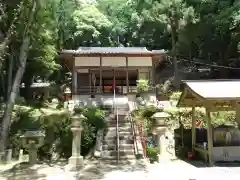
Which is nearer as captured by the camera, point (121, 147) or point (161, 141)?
point (161, 141)

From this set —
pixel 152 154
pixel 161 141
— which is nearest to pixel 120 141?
pixel 152 154

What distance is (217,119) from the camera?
659 inches

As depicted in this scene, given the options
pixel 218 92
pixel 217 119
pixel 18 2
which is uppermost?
pixel 18 2

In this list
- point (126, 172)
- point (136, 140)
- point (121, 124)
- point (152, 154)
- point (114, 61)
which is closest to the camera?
point (126, 172)

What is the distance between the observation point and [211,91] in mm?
11164

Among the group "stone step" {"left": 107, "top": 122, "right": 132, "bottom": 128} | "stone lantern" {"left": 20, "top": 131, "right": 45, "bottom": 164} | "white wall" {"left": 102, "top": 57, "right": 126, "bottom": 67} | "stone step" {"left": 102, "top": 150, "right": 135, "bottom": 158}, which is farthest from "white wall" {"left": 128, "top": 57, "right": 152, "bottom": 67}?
"stone lantern" {"left": 20, "top": 131, "right": 45, "bottom": 164}

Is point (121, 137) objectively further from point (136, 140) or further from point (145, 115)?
point (145, 115)

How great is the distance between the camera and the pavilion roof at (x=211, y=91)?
1059 cm

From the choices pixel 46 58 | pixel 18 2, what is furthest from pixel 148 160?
pixel 46 58

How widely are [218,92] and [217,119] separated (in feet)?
20.4

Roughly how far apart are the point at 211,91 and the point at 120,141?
183 inches

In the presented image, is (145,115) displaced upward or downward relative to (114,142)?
upward

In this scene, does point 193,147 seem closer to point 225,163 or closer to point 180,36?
point 225,163

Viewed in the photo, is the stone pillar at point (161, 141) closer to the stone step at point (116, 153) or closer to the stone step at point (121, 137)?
the stone step at point (116, 153)
